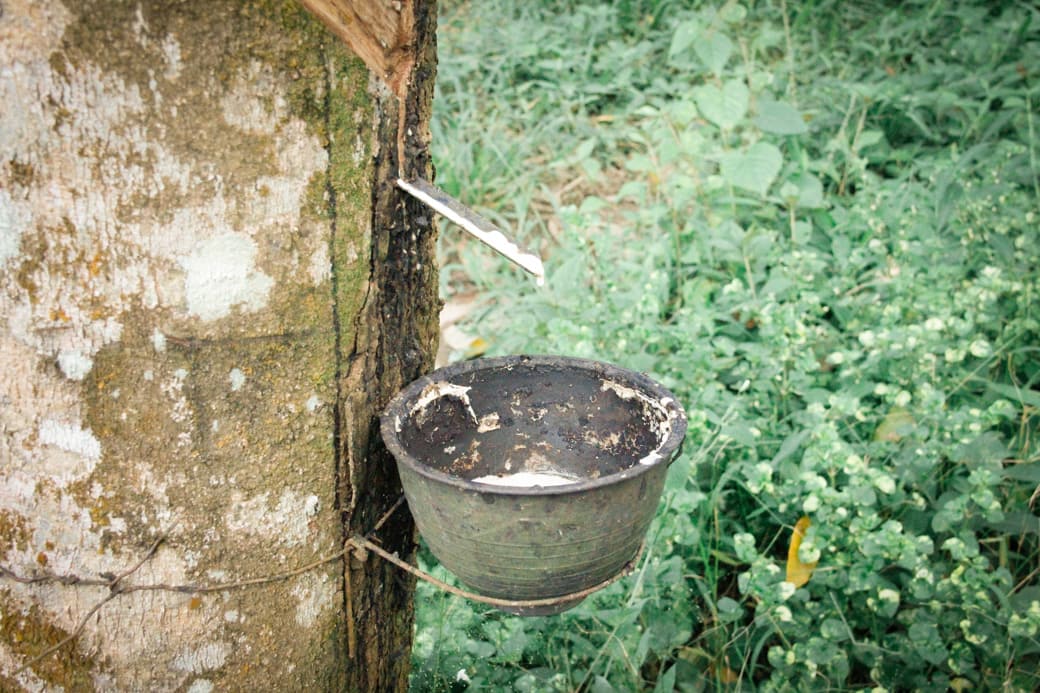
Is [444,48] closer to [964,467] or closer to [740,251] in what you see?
[740,251]

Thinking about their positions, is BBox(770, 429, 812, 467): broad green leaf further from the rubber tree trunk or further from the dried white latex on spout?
the rubber tree trunk

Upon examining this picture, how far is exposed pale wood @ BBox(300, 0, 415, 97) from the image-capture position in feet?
4.42

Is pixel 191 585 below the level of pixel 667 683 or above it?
above

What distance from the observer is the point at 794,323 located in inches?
96.5

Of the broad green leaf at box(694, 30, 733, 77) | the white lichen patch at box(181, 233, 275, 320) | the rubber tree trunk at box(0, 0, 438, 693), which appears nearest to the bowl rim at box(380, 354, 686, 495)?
the rubber tree trunk at box(0, 0, 438, 693)

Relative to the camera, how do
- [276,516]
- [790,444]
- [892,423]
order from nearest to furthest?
[276,516], [790,444], [892,423]

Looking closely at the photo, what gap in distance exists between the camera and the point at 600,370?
5.68 ft

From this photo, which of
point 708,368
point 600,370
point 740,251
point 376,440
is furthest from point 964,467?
point 376,440

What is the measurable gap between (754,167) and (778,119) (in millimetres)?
221

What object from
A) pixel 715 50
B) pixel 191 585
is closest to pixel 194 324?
pixel 191 585

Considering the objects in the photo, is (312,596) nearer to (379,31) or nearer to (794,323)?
(379,31)

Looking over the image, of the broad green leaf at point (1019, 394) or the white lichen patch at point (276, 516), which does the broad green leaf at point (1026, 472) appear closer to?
the broad green leaf at point (1019, 394)

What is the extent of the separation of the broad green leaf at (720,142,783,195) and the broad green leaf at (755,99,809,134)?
7cm

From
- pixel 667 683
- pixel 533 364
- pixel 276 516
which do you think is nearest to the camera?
pixel 276 516
